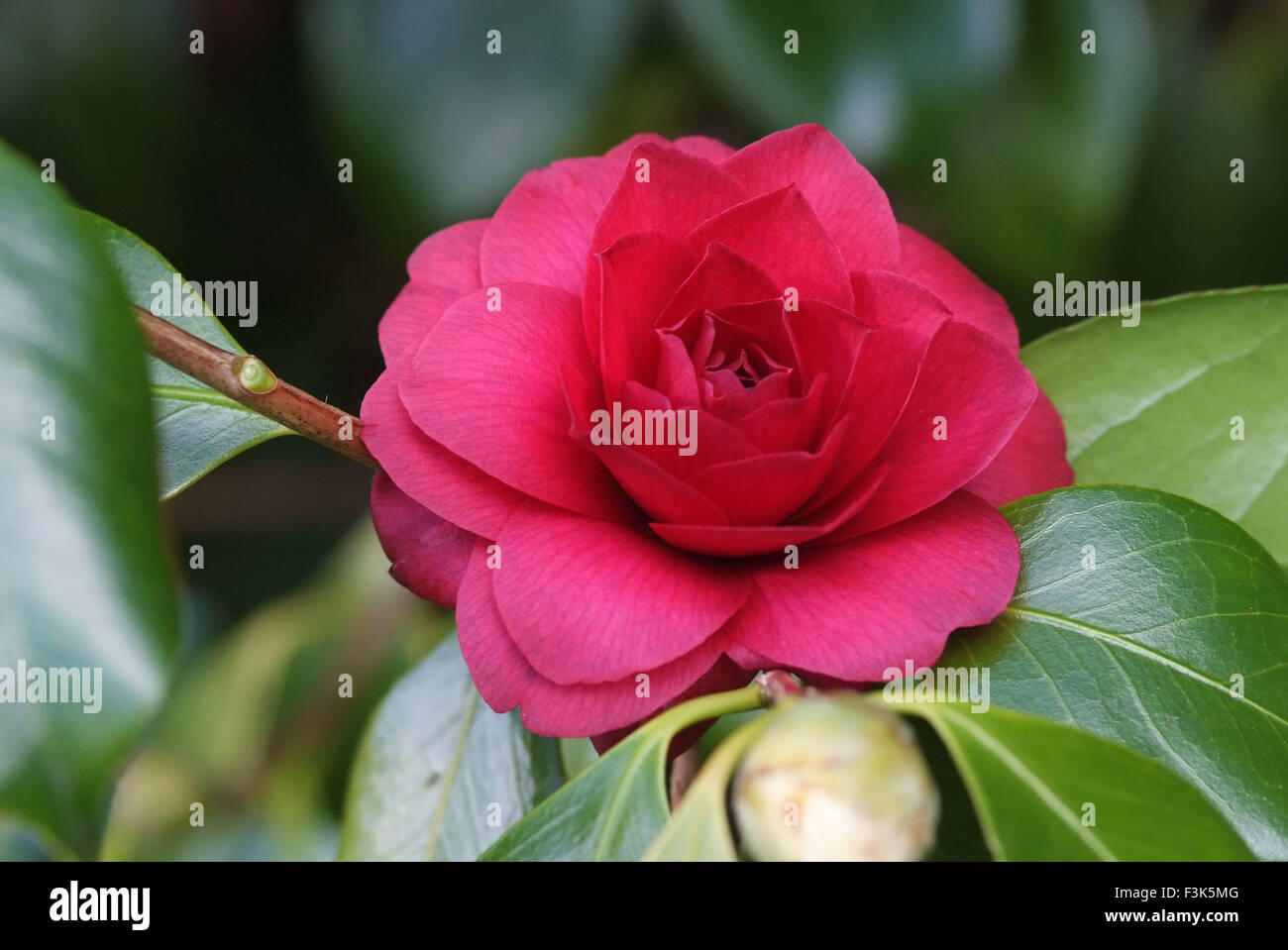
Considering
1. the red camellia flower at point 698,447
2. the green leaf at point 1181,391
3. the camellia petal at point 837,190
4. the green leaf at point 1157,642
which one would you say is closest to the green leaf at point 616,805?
the red camellia flower at point 698,447

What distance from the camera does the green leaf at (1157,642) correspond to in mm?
569

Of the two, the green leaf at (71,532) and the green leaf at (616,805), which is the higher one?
the green leaf at (71,532)

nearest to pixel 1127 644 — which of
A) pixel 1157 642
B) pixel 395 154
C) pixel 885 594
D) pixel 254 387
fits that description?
pixel 1157 642

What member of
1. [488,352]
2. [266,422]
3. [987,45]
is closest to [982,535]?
[488,352]

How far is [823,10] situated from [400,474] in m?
0.88

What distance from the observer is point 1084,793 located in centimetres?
50

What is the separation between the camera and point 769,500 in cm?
55

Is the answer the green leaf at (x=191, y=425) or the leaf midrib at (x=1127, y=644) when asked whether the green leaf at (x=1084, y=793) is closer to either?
the leaf midrib at (x=1127, y=644)

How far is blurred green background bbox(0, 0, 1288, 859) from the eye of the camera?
1214 millimetres

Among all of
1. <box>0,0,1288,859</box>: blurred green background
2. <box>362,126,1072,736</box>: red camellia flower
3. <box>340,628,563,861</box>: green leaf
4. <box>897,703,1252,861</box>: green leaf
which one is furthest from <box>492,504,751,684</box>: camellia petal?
<box>0,0,1288,859</box>: blurred green background

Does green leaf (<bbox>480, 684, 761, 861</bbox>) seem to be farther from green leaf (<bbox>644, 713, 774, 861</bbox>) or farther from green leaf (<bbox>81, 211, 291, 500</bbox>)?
green leaf (<bbox>81, 211, 291, 500</bbox>)

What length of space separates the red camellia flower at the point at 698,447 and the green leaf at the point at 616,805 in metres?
0.02

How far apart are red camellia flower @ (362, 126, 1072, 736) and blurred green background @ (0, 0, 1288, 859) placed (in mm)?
626

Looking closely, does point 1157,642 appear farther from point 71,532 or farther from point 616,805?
point 71,532
